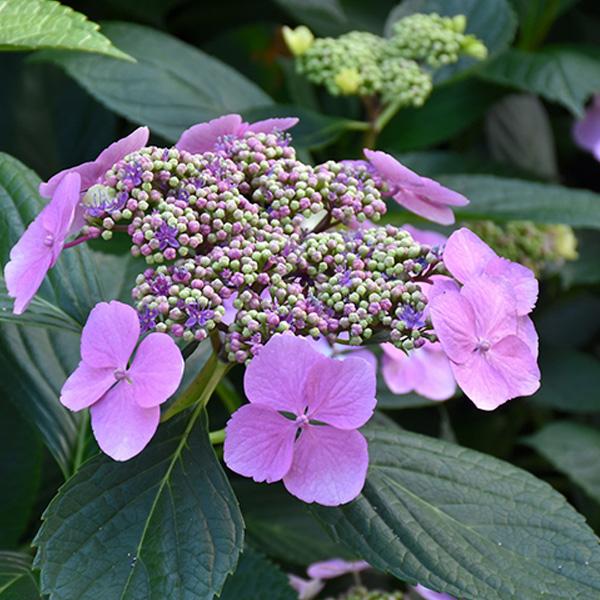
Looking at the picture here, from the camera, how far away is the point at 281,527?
157cm

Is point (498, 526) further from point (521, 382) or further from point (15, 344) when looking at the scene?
point (15, 344)

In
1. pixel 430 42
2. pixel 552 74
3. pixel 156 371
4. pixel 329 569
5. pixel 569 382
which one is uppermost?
pixel 156 371

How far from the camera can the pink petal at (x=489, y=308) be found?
0.90 m

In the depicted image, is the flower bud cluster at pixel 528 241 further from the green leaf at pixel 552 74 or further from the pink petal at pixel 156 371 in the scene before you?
the pink petal at pixel 156 371

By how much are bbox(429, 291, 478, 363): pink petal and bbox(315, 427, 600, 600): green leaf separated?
0.20 metres

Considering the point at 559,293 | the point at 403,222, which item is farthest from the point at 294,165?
the point at 559,293

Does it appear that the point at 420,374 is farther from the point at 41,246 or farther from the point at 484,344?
the point at 41,246

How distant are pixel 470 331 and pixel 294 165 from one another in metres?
0.24

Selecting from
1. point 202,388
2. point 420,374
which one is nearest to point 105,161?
point 202,388

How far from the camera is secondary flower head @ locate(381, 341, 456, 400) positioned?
1.38 meters

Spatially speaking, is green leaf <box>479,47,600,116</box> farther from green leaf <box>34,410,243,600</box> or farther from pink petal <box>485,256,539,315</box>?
green leaf <box>34,410,243,600</box>

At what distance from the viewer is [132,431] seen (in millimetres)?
862

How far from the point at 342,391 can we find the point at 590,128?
1407 mm

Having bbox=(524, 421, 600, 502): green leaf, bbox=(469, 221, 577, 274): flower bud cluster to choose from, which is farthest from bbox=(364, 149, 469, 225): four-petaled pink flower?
bbox=(524, 421, 600, 502): green leaf
